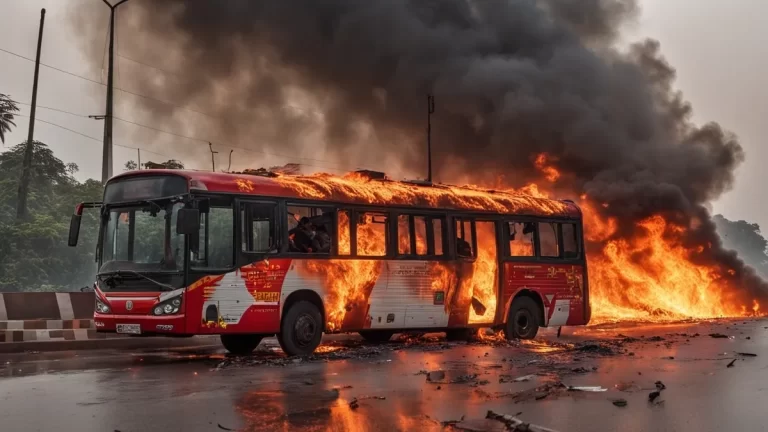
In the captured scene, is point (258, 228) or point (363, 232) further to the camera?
point (363, 232)

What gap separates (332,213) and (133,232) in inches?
125

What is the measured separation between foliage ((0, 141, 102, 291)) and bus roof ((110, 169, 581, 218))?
30264mm

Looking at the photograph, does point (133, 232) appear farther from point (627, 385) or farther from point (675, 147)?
point (675, 147)

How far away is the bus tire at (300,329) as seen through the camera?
13242mm

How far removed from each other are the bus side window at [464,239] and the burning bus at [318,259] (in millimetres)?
40

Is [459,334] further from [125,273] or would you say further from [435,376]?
[125,273]

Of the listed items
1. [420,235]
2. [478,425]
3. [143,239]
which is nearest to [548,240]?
[420,235]

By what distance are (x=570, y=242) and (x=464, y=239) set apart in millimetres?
3226

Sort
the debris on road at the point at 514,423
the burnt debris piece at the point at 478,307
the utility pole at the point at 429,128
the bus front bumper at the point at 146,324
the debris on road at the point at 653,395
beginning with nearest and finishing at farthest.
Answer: the debris on road at the point at 514,423 < the debris on road at the point at 653,395 < the bus front bumper at the point at 146,324 < the burnt debris piece at the point at 478,307 < the utility pole at the point at 429,128

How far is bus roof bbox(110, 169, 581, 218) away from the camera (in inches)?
507

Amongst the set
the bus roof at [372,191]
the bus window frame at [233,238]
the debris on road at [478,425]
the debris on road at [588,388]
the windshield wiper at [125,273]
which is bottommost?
the debris on road at [478,425]

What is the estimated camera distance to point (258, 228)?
1305 cm

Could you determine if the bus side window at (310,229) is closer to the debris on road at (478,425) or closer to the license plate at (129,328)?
the license plate at (129,328)

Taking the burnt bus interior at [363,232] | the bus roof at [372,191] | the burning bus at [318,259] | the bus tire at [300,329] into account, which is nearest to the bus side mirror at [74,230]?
the burning bus at [318,259]
